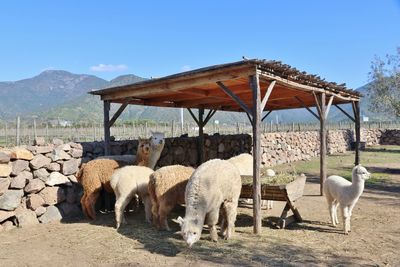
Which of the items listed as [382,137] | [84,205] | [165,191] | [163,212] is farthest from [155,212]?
[382,137]

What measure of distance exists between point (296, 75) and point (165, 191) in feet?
12.6

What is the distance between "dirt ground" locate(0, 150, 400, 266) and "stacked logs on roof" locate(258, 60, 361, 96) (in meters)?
2.99

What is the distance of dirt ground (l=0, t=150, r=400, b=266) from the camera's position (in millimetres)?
5039

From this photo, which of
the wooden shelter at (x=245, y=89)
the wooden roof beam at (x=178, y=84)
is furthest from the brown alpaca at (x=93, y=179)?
the wooden roof beam at (x=178, y=84)

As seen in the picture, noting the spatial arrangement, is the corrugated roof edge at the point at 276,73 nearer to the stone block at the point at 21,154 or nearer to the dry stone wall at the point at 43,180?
the dry stone wall at the point at 43,180

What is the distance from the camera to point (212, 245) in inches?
222

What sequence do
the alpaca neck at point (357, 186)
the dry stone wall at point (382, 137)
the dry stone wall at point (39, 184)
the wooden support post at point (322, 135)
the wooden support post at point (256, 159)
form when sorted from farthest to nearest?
1. the dry stone wall at point (382, 137)
2. the wooden support post at point (322, 135)
3. the dry stone wall at point (39, 184)
4. the wooden support post at point (256, 159)
5. the alpaca neck at point (357, 186)

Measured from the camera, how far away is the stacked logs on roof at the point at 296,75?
6.67 meters

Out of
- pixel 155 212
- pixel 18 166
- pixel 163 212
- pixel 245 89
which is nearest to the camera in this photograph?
pixel 163 212

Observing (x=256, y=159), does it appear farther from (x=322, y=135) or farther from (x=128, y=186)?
(x=322, y=135)

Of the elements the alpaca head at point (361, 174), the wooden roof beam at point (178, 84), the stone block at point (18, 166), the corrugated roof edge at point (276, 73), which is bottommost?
the alpaca head at point (361, 174)

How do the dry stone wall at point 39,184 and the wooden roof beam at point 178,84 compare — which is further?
the dry stone wall at point 39,184

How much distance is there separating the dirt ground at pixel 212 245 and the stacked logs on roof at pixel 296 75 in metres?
2.99

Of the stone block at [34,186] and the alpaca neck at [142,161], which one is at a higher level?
the alpaca neck at [142,161]
